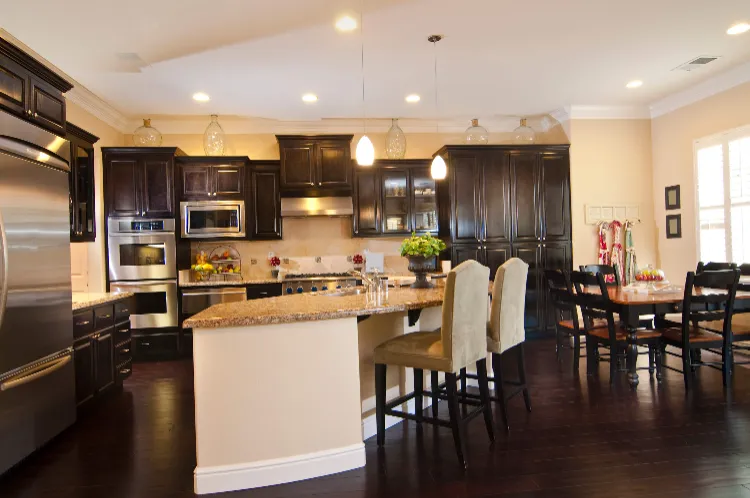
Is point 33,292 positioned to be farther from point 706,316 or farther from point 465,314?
point 706,316

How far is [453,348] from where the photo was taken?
251 centimetres

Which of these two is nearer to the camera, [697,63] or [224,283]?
[697,63]

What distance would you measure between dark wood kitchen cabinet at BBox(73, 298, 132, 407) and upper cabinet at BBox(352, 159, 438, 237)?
287 centimetres

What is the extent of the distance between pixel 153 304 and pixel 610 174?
579 cm

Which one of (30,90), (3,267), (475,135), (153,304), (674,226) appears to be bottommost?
(153,304)

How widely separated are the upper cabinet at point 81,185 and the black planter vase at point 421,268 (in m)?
2.84

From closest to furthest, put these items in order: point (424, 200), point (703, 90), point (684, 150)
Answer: point (703, 90), point (684, 150), point (424, 200)

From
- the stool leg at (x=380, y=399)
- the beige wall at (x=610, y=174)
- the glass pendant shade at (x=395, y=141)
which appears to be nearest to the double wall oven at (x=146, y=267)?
the glass pendant shade at (x=395, y=141)

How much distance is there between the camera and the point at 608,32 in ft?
12.6

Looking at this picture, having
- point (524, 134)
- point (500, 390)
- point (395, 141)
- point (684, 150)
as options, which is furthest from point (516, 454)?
point (684, 150)

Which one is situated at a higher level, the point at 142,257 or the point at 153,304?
the point at 142,257

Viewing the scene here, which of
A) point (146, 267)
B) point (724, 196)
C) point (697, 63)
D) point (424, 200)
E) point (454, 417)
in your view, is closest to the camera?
point (454, 417)

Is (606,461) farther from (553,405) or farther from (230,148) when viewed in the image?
(230,148)

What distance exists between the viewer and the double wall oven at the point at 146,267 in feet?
17.4
